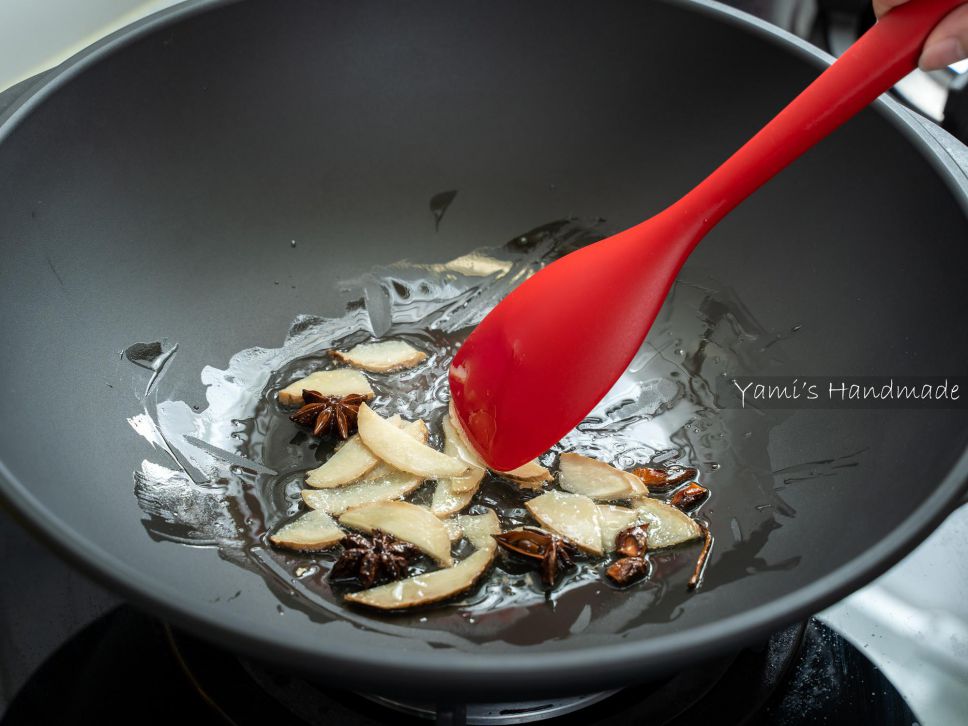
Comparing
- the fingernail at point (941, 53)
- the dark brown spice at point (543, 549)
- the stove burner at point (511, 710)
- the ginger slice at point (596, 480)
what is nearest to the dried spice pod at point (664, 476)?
the ginger slice at point (596, 480)

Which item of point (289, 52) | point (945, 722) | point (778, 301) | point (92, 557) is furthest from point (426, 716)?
point (289, 52)

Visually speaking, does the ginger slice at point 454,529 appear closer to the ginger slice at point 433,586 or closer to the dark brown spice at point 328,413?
the ginger slice at point 433,586

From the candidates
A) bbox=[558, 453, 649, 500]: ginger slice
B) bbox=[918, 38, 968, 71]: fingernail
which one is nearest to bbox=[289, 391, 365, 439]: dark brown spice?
bbox=[558, 453, 649, 500]: ginger slice

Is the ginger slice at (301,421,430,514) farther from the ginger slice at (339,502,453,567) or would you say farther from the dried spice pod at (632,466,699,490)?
the dried spice pod at (632,466,699,490)

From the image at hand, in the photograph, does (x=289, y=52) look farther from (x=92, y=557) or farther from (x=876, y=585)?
(x=876, y=585)

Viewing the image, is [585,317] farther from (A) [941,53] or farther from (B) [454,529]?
(A) [941,53]
